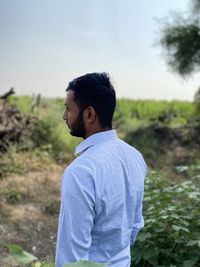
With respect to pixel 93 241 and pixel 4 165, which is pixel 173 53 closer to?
pixel 4 165

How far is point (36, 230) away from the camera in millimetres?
4867

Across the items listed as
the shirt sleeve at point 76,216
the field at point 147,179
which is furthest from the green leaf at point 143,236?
the shirt sleeve at point 76,216

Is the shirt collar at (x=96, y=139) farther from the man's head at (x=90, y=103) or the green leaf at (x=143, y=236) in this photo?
the green leaf at (x=143, y=236)

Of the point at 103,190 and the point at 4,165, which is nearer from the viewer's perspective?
the point at 103,190

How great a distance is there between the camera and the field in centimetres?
309

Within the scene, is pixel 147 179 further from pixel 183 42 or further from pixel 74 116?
pixel 183 42

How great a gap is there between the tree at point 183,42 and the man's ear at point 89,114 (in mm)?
8432

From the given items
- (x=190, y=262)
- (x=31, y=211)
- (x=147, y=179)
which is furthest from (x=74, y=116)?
(x=31, y=211)

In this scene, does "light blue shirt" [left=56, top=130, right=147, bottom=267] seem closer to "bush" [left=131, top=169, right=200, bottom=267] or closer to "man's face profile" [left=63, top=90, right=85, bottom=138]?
"man's face profile" [left=63, top=90, right=85, bottom=138]

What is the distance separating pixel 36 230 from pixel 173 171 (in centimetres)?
319

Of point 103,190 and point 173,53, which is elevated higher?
point 173,53

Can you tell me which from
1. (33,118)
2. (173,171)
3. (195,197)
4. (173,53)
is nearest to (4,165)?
(33,118)

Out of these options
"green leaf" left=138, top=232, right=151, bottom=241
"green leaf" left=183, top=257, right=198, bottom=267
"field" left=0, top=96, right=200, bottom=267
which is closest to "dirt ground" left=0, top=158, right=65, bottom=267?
"field" left=0, top=96, right=200, bottom=267

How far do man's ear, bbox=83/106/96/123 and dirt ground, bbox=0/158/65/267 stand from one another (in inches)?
97.3
